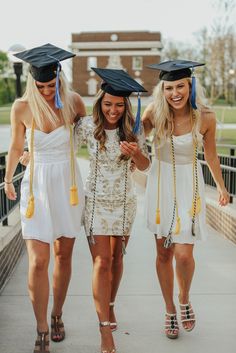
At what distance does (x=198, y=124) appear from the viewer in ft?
11.1

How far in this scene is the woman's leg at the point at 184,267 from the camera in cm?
346

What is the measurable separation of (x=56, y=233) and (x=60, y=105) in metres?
0.78

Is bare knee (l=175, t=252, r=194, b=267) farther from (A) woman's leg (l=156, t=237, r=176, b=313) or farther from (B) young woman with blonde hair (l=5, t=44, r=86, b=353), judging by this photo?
(B) young woman with blonde hair (l=5, t=44, r=86, b=353)

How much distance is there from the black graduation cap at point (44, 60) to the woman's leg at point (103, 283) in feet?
3.37

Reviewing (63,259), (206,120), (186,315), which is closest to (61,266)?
(63,259)

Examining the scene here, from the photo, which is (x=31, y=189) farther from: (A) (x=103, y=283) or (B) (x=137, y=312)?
(B) (x=137, y=312)

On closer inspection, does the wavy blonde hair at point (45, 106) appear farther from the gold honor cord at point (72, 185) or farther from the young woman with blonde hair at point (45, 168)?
the gold honor cord at point (72, 185)

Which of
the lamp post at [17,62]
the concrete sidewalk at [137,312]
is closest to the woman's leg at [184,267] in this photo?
the concrete sidewalk at [137,312]

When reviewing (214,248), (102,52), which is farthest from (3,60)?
(214,248)

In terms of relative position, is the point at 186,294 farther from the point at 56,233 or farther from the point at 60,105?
the point at 60,105

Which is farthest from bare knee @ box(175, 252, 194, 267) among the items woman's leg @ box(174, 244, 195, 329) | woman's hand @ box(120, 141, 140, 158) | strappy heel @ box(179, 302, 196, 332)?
woman's hand @ box(120, 141, 140, 158)

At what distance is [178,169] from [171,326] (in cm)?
105

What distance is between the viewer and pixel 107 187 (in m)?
3.22

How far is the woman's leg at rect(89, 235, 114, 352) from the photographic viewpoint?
10.5 feet
